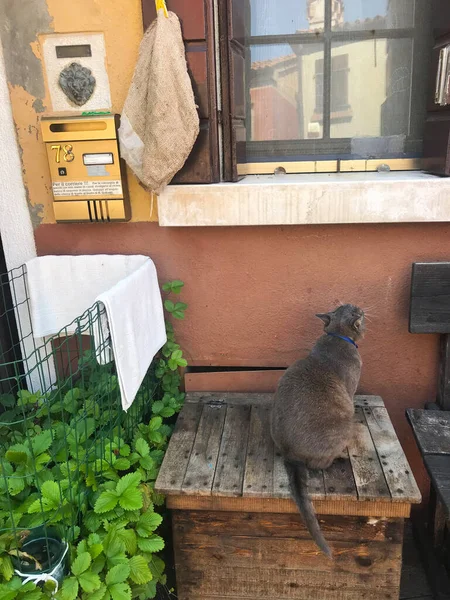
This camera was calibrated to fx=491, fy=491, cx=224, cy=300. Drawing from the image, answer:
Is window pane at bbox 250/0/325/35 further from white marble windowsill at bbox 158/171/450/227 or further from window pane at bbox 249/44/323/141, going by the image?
white marble windowsill at bbox 158/171/450/227

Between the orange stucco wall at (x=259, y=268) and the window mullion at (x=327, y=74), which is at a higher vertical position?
the window mullion at (x=327, y=74)

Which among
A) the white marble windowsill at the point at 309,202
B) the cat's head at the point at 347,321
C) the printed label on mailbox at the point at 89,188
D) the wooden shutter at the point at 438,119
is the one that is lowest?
the cat's head at the point at 347,321

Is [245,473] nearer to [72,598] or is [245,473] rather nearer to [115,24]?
[72,598]

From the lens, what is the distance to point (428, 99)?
110 inches

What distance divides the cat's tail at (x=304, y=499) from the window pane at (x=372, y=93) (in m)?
1.91

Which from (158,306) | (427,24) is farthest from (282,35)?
(158,306)

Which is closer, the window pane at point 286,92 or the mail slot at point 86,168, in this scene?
the mail slot at point 86,168

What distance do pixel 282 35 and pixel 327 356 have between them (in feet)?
6.26

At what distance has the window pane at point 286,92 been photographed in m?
2.95

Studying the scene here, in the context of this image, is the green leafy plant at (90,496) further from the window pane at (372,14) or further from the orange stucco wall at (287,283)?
the window pane at (372,14)

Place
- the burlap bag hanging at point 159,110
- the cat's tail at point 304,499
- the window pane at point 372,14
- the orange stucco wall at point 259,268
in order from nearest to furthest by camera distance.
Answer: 1. the cat's tail at point 304,499
2. the burlap bag hanging at point 159,110
3. the orange stucco wall at point 259,268
4. the window pane at point 372,14

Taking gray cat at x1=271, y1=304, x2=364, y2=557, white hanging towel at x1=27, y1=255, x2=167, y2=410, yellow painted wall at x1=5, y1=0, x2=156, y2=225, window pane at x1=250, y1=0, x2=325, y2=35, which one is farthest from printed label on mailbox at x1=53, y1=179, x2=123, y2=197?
gray cat at x1=271, y1=304, x2=364, y2=557

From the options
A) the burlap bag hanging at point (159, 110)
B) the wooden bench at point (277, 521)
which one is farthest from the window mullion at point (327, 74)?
the wooden bench at point (277, 521)

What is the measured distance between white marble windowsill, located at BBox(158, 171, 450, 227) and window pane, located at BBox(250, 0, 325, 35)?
974 mm
